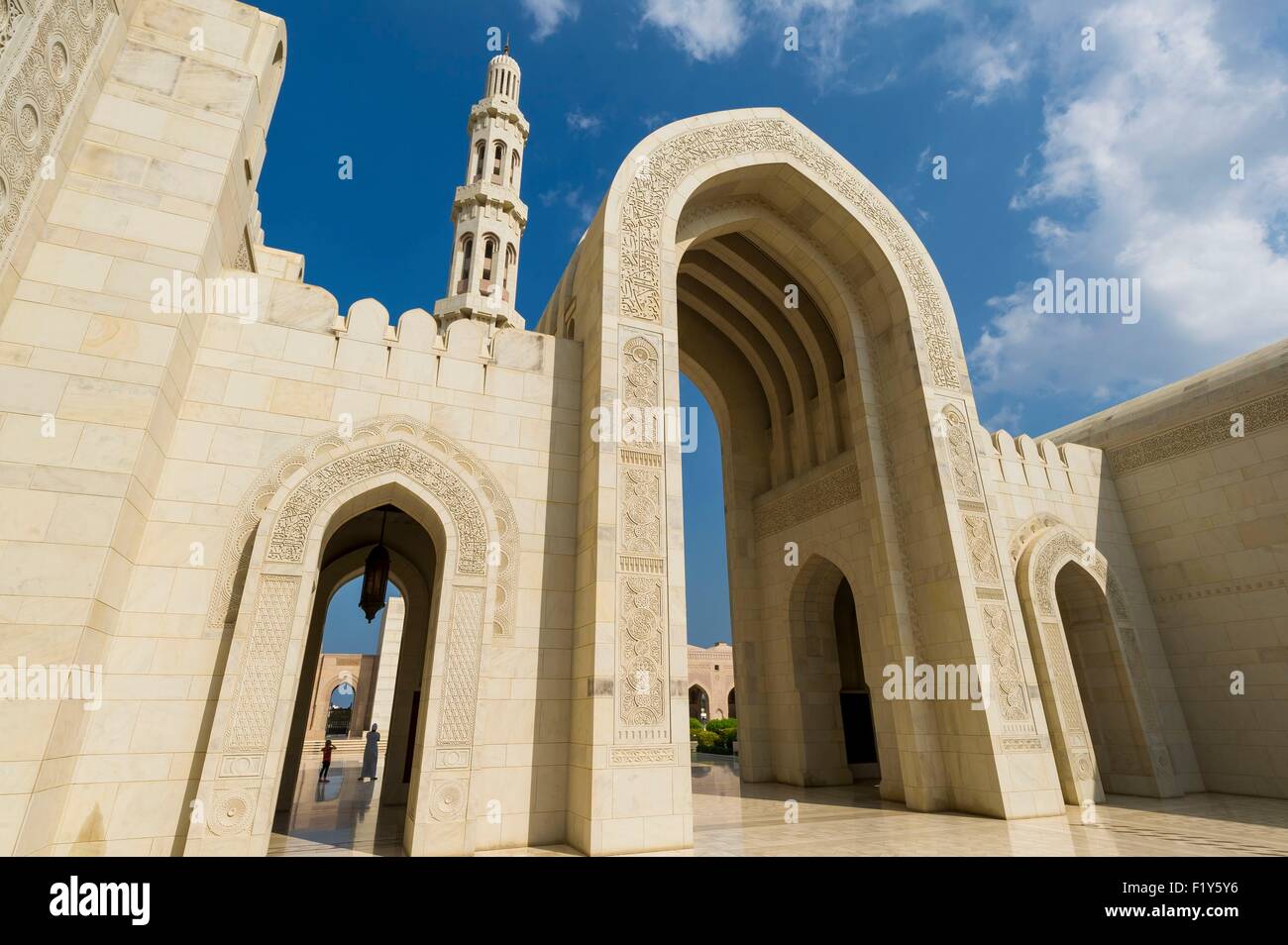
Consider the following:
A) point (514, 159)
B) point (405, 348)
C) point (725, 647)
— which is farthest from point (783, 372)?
point (725, 647)

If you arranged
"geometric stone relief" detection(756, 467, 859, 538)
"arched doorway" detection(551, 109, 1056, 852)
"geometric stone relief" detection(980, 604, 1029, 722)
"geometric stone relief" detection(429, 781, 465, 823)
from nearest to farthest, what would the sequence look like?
1. "geometric stone relief" detection(429, 781, 465, 823)
2. "arched doorway" detection(551, 109, 1056, 852)
3. "geometric stone relief" detection(980, 604, 1029, 722)
4. "geometric stone relief" detection(756, 467, 859, 538)

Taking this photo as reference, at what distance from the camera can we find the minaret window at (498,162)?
62.0 ft

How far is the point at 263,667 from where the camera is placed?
5059mm

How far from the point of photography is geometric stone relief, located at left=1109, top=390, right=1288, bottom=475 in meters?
9.45

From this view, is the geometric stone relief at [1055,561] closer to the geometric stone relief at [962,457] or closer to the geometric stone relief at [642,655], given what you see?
the geometric stone relief at [962,457]

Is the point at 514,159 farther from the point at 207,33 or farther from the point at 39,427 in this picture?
the point at 39,427

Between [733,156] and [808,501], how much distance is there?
559cm

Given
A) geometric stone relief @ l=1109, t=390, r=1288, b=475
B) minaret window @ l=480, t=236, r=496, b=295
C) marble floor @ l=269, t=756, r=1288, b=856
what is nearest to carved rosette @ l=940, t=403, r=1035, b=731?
marble floor @ l=269, t=756, r=1288, b=856

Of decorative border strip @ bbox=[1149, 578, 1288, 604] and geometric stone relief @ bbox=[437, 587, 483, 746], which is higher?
decorative border strip @ bbox=[1149, 578, 1288, 604]

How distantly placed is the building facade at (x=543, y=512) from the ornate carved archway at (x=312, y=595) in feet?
0.10

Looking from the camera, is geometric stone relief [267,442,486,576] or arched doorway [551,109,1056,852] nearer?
geometric stone relief [267,442,486,576]

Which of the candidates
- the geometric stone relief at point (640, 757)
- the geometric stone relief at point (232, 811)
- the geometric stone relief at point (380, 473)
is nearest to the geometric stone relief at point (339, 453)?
the geometric stone relief at point (380, 473)

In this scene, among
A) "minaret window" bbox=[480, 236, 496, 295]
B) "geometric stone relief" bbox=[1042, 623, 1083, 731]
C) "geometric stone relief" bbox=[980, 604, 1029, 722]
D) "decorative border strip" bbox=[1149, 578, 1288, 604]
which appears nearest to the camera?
"geometric stone relief" bbox=[980, 604, 1029, 722]

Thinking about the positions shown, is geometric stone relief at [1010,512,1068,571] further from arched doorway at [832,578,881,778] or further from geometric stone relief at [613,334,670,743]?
geometric stone relief at [613,334,670,743]
